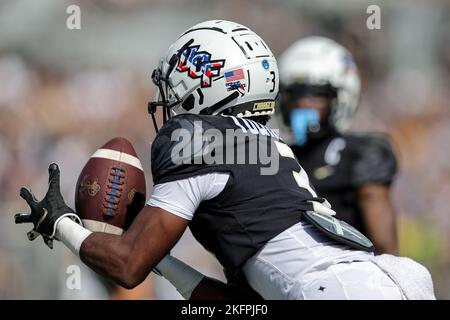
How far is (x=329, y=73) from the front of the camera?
13.9 ft

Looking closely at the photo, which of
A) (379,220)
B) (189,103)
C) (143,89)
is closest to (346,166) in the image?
(379,220)

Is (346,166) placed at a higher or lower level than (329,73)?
lower

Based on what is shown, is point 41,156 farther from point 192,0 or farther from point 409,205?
point 409,205

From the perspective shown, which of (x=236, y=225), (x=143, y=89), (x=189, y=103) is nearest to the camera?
(x=236, y=225)

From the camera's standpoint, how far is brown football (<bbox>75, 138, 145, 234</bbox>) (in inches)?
106

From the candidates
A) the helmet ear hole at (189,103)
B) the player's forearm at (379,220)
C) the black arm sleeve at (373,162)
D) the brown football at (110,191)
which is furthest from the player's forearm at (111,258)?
the black arm sleeve at (373,162)

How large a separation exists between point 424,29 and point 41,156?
11.3 ft

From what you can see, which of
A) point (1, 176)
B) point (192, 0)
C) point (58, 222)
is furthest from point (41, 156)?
point (58, 222)

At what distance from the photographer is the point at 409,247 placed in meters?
6.44

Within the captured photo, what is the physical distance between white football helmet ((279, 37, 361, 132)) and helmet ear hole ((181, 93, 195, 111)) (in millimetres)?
1529

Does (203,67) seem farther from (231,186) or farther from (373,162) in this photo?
(373,162)

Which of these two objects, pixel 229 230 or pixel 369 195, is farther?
pixel 369 195

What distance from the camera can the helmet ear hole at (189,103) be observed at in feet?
9.07

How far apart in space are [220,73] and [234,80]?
51mm
